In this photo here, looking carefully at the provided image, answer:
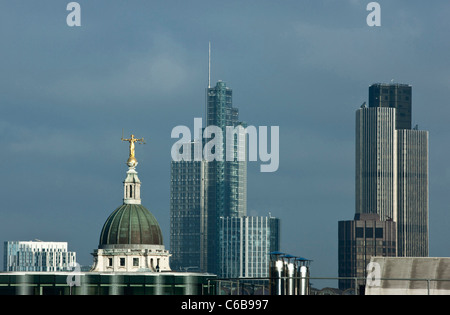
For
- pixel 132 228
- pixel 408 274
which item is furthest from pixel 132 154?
pixel 408 274

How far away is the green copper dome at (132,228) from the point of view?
177 meters

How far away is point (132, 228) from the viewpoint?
178 metres

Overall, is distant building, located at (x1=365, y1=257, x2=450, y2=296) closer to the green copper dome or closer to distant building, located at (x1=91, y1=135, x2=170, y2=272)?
distant building, located at (x1=91, y1=135, x2=170, y2=272)

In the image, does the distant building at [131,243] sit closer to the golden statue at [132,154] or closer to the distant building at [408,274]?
the golden statue at [132,154]

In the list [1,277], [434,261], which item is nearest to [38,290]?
[1,277]

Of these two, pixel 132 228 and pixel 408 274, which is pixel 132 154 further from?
pixel 408 274

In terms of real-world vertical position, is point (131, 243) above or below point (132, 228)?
below

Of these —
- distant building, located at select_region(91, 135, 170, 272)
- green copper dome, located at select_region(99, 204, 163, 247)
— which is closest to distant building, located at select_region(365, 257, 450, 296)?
distant building, located at select_region(91, 135, 170, 272)

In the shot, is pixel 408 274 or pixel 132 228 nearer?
pixel 408 274

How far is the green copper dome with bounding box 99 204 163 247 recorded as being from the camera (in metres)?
177

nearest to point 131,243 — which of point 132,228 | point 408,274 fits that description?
point 132,228
